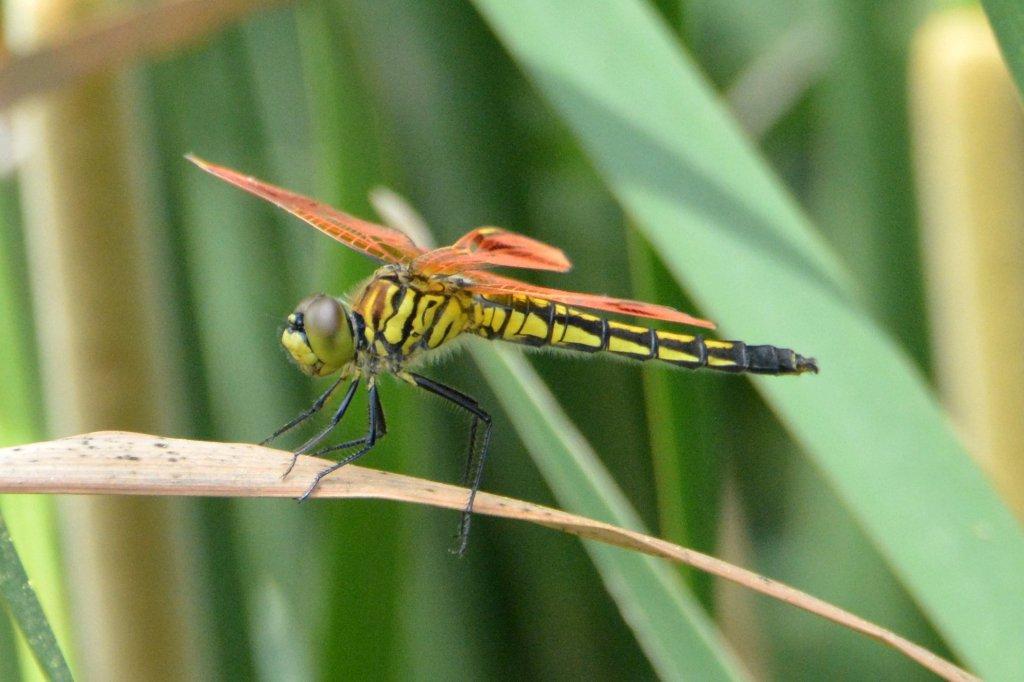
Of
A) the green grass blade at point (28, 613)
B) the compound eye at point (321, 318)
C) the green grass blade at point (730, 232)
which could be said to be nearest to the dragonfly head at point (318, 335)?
the compound eye at point (321, 318)

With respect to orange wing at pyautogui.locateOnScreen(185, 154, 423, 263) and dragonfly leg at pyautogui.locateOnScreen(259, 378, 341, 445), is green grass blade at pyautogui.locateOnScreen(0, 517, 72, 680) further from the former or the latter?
dragonfly leg at pyautogui.locateOnScreen(259, 378, 341, 445)

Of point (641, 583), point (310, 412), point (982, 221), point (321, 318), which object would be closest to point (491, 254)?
point (321, 318)

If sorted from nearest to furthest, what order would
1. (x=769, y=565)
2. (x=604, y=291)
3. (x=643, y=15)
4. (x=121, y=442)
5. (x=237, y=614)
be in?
(x=121, y=442) < (x=643, y=15) < (x=237, y=614) < (x=604, y=291) < (x=769, y=565)

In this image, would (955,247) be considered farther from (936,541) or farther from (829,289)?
(936,541)

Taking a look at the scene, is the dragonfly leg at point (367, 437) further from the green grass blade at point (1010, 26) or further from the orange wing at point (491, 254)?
the green grass blade at point (1010, 26)

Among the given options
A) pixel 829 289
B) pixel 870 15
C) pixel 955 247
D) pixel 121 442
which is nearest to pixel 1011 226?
pixel 955 247

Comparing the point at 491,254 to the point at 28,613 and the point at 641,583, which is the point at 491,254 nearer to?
the point at 641,583

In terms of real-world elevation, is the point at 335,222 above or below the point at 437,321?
above
